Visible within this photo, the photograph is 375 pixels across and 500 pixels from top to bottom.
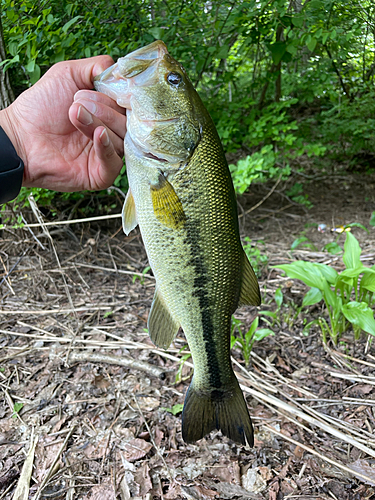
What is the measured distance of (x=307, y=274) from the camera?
316 centimetres

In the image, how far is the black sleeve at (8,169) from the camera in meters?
2.00

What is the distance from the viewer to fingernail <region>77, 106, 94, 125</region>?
169 cm

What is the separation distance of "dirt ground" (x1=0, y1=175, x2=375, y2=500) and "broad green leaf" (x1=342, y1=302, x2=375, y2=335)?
1.16 feet

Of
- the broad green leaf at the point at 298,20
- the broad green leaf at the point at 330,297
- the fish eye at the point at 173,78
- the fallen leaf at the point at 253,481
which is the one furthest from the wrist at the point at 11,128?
the broad green leaf at the point at 298,20

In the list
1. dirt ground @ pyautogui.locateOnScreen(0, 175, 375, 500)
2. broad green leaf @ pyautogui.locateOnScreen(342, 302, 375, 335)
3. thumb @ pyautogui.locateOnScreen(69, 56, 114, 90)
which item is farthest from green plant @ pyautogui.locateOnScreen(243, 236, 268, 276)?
thumb @ pyautogui.locateOnScreen(69, 56, 114, 90)

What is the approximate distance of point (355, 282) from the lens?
10.2 feet

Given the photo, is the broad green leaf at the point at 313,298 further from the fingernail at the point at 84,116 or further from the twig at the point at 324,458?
the fingernail at the point at 84,116

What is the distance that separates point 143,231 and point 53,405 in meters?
Result: 1.80

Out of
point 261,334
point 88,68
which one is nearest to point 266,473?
point 261,334

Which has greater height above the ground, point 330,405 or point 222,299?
point 222,299

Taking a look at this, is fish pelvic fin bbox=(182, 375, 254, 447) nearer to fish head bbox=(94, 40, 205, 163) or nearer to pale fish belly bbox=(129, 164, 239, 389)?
pale fish belly bbox=(129, 164, 239, 389)

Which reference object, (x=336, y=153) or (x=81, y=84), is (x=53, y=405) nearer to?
(x=81, y=84)

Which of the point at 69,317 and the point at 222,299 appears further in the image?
the point at 69,317

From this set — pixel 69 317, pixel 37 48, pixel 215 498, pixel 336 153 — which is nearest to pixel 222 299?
pixel 215 498
